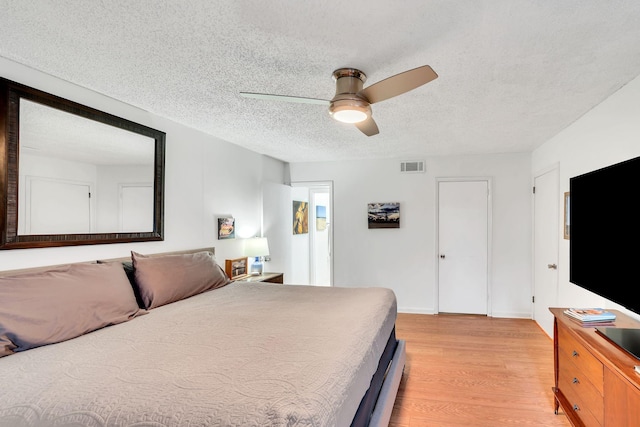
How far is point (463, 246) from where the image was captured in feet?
16.1

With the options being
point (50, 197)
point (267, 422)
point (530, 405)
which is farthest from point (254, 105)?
point (530, 405)

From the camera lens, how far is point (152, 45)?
186 cm

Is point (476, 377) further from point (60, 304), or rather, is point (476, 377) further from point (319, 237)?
point (319, 237)

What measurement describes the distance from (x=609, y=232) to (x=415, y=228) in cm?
314

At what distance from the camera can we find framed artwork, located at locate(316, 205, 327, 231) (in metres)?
6.26

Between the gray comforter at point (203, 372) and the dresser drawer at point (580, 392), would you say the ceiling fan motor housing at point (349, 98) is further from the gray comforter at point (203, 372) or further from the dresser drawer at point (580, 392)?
the dresser drawer at point (580, 392)

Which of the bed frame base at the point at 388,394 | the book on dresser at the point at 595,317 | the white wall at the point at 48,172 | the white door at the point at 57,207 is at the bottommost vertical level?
the bed frame base at the point at 388,394

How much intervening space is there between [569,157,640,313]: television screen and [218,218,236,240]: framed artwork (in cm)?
333

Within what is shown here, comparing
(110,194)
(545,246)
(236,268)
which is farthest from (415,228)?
(110,194)

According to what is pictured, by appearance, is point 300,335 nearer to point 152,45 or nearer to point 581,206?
point 152,45

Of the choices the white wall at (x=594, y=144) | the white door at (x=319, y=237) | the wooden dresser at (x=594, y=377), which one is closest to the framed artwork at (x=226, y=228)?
the white door at (x=319, y=237)

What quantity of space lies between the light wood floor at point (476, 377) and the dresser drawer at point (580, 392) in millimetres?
261

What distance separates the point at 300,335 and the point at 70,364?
1.02m

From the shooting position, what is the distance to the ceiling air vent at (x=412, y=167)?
505cm
